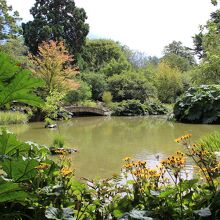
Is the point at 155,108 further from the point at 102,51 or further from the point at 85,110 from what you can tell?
the point at 102,51

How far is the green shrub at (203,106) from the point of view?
1639 cm

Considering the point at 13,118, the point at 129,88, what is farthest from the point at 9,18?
the point at 129,88

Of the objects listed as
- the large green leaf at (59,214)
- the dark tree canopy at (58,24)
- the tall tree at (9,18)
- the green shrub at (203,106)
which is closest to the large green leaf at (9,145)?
the large green leaf at (59,214)

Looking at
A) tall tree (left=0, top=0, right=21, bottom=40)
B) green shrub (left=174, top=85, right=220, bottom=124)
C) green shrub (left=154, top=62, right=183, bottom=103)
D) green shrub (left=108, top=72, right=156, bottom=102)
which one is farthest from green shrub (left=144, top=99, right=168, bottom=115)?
tall tree (left=0, top=0, right=21, bottom=40)

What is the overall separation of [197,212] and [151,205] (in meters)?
0.24

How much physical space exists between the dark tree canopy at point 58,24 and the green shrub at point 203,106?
16430mm

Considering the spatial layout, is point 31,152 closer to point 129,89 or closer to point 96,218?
point 96,218

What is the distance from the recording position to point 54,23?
33.1 m

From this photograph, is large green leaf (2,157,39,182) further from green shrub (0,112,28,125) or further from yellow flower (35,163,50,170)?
green shrub (0,112,28,125)

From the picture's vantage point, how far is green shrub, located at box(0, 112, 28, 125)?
668 inches

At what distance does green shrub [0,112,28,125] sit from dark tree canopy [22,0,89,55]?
536 inches

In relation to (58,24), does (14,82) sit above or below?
below

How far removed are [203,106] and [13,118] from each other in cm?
887

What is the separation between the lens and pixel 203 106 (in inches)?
660
